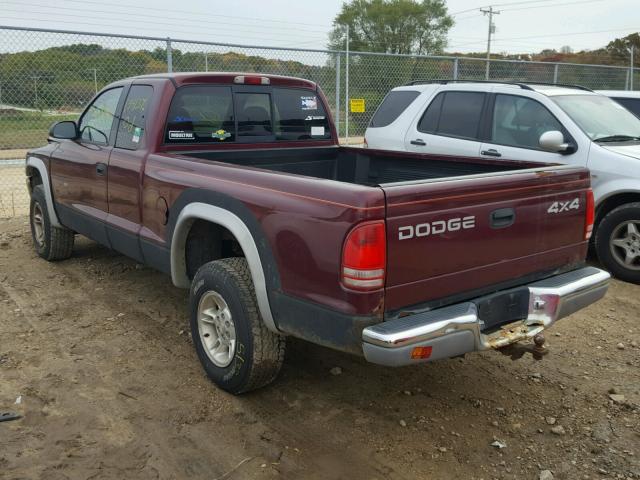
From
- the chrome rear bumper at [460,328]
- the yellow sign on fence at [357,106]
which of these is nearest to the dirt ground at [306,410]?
the chrome rear bumper at [460,328]

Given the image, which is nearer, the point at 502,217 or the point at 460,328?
the point at 460,328

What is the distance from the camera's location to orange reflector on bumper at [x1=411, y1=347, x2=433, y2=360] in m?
2.71

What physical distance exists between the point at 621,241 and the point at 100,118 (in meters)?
4.91

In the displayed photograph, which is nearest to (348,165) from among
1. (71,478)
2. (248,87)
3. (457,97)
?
(248,87)

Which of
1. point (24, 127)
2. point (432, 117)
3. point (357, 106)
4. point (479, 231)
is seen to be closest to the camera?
point (479, 231)

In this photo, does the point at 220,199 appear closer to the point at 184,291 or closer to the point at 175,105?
the point at 175,105

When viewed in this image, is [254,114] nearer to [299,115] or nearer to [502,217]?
[299,115]

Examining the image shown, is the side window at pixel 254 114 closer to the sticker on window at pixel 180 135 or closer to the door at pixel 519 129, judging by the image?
the sticker on window at pixel 180 135

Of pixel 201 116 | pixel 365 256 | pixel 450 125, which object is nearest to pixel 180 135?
pixel 201 116

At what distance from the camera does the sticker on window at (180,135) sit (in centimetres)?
436

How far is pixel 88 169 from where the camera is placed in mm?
5027

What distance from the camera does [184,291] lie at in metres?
5.42

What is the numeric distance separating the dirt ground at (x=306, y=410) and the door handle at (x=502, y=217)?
1.13 meters

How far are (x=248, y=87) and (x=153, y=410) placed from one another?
2.58m
